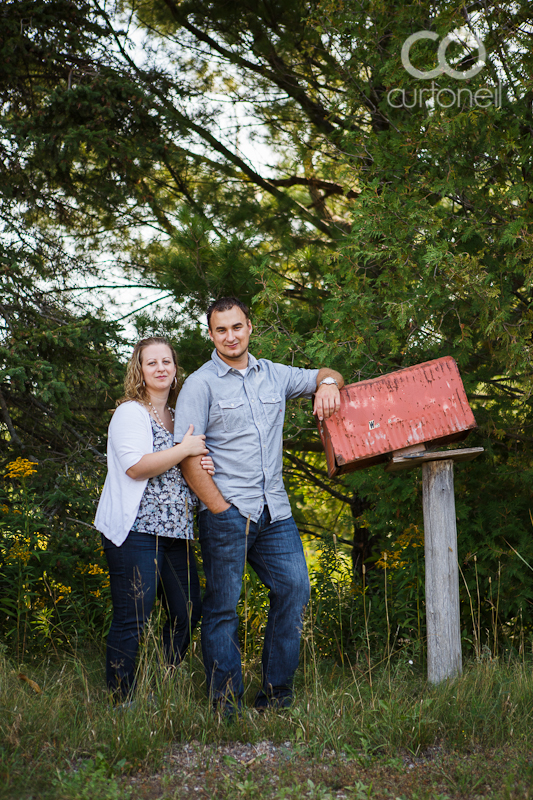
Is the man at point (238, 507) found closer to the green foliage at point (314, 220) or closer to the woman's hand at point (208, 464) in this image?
the woman's hand at point (208, 464)

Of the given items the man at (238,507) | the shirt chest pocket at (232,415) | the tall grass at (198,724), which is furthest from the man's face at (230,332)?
the tall grass at (198,724)

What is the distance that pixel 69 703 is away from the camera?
112 inches

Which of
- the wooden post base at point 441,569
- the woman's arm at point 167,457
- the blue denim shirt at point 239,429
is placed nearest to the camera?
the woman's arm at point 167,457

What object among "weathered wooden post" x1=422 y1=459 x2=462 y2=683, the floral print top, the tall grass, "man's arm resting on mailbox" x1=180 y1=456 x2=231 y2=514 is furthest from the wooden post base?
the floral print top

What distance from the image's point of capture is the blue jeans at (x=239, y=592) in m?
2.88

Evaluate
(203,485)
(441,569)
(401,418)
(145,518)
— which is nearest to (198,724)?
(145,518)

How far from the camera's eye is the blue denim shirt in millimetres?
2893

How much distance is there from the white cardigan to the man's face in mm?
464

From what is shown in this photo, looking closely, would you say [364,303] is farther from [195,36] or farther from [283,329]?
[195,36]

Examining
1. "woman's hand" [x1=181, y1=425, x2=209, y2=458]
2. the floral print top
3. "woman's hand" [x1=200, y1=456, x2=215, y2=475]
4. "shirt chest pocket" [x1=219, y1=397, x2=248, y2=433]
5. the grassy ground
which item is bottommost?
the grassy ground

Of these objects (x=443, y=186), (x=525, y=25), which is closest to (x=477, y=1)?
(x=525, y=25)

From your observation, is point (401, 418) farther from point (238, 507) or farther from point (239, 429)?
point (238, 507)

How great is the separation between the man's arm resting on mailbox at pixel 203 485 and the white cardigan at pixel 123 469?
20cm

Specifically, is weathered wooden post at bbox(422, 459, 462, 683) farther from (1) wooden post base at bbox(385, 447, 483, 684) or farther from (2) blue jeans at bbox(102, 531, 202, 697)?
(2) blue jeans at bbox(102, 531, 202, 697)
